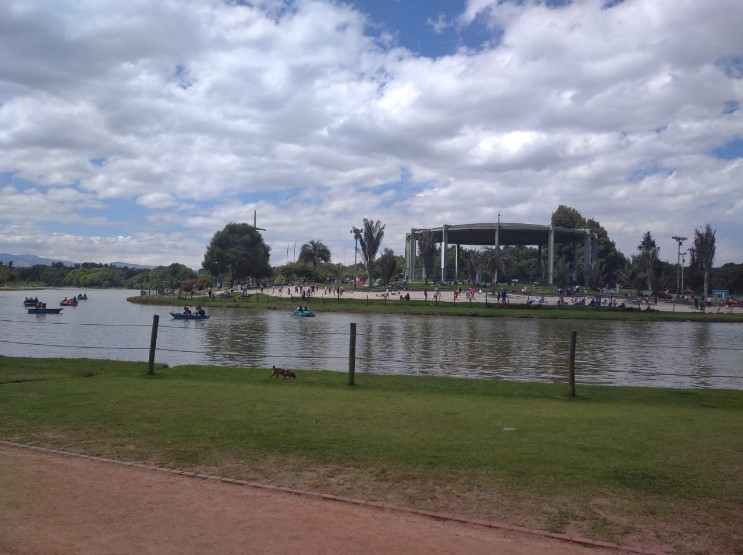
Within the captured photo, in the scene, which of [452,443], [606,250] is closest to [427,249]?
[606,250]

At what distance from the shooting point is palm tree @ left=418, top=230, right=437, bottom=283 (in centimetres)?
10288

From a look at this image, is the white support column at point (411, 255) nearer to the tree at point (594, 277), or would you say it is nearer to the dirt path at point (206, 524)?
the tree at point (594, 277)

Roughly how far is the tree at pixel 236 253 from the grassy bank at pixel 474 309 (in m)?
28.6

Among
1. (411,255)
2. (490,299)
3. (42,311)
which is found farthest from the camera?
(411,255)

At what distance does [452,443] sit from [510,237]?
101452 mm

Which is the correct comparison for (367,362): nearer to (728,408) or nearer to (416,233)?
(728,408)

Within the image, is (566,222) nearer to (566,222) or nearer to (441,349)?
(566,222)

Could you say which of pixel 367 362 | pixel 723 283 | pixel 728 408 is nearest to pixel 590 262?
pixel 723 283

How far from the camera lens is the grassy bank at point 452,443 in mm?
5531

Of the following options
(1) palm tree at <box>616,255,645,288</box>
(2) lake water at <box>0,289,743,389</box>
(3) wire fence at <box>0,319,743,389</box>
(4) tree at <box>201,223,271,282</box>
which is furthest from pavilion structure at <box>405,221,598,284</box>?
(3) wire fence at <box>0,319,743,389</box>

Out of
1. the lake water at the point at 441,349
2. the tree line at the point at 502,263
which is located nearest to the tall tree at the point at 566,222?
the tree line at the point at 502,263

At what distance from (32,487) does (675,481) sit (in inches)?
262

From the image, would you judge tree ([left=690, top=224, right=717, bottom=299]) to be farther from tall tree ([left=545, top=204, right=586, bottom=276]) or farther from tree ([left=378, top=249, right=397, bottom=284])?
tree ([left=378, top=249, right=397, bottom=284])

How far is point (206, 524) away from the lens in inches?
199
